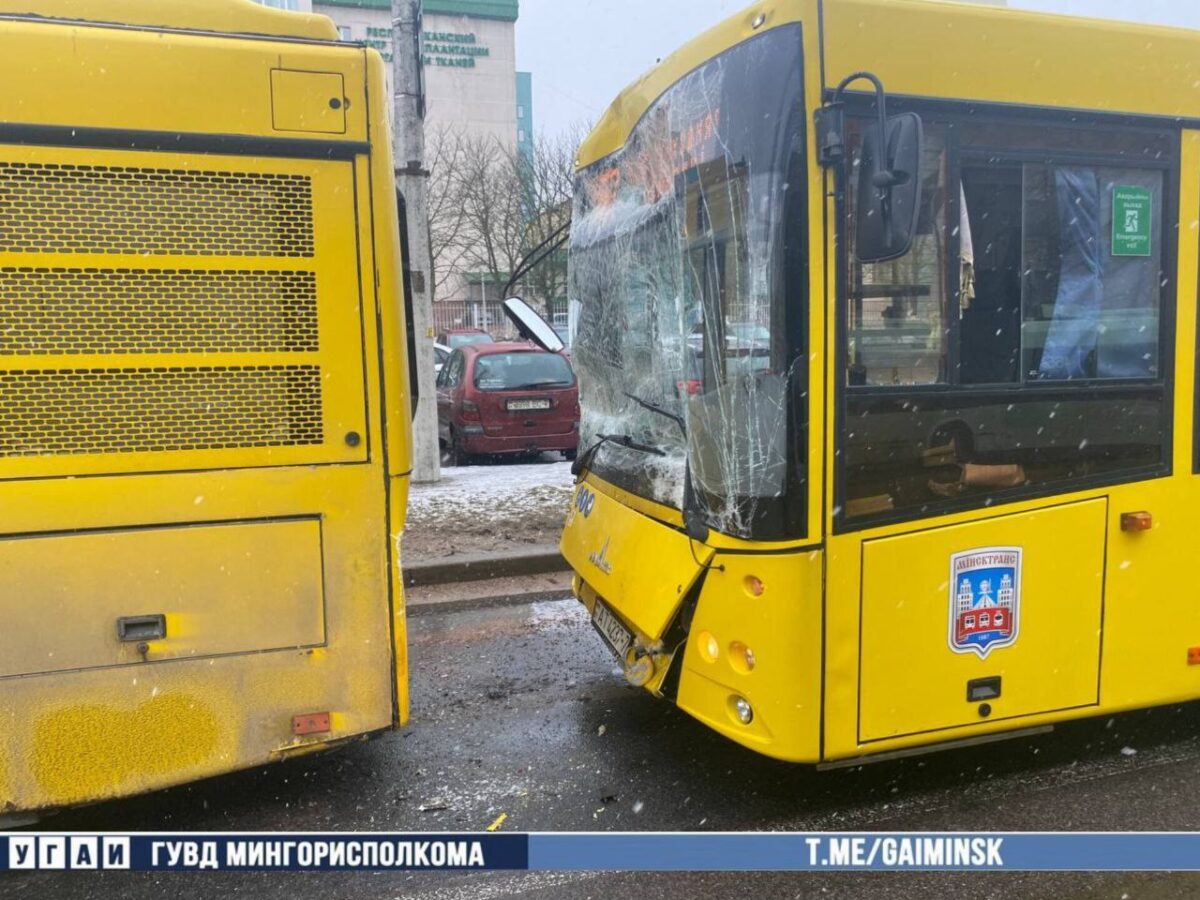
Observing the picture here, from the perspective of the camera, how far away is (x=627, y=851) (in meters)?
2.78

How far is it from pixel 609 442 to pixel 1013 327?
176 centimetres

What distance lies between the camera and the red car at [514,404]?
10.7 meters

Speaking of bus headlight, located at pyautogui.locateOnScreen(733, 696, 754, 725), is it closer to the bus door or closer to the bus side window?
the bus door

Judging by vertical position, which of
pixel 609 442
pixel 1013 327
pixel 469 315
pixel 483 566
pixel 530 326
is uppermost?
pixel 469 315

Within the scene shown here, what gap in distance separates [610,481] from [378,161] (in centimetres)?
170

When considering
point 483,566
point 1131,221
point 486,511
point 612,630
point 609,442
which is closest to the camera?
point 1131,221

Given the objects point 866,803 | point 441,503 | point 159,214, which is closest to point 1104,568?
point 866,803

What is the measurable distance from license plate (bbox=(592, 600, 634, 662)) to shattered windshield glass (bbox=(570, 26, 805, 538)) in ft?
2.02

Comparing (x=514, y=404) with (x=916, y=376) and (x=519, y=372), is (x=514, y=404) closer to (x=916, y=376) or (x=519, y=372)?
(x=519, y=372)

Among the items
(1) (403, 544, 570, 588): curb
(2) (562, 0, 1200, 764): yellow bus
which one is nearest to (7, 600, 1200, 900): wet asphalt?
(2) (562, 0, 1200, 764): yellow bus

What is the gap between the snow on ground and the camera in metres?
7.16

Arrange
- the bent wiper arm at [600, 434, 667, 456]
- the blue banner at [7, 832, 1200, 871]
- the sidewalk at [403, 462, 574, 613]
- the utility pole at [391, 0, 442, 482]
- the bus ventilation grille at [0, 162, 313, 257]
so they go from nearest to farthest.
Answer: the blue banner at [7, 832, 1200, 871] → the bus ventilation grille at [0, 162, 313, 257] → the bent wiper arm at [600, 434, 667, 456] → the sidewalk at [403, 462, 574, 613] → the utility pole at [391, 0, 442, 482]

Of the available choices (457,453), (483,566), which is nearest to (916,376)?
(483,566)

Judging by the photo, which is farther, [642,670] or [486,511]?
[486,511]
